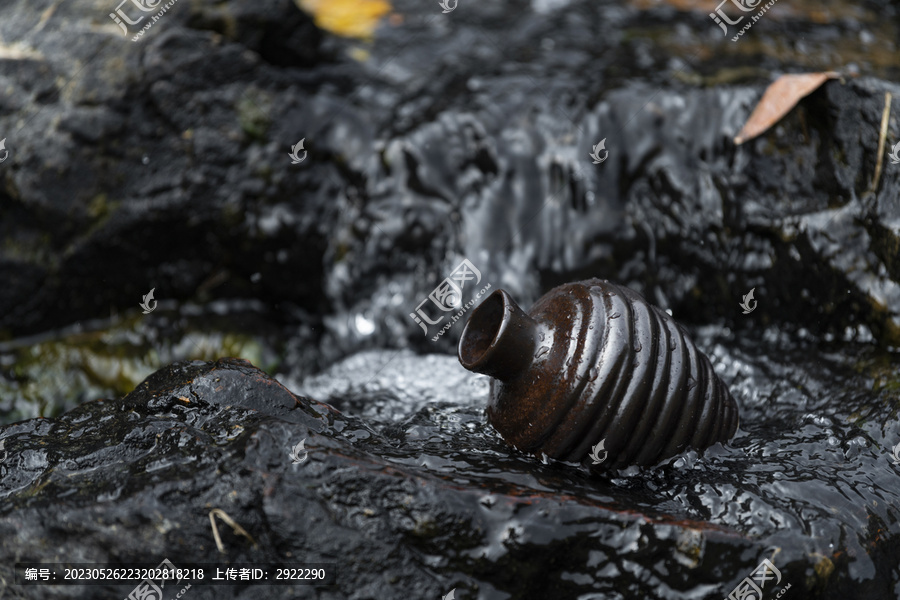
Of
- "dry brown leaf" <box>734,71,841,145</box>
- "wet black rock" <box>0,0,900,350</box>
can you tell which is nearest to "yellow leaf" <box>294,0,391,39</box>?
"wet black rock" <box>0,0,900,350</box>

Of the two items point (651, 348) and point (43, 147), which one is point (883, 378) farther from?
point (43, 147)

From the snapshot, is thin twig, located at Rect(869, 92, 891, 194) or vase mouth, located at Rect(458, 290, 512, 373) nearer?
vase mouth, located at Rect(458, 290, 512, 373)

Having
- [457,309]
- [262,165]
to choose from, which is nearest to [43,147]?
[262,165]

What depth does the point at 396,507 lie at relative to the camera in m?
2.45

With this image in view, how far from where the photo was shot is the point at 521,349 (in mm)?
2871

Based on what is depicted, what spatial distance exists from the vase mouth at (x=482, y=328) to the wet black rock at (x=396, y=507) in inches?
15.0

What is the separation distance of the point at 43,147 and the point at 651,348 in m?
4.04

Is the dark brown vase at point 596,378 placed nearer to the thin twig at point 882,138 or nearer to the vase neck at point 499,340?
the vase neck at point 499,340

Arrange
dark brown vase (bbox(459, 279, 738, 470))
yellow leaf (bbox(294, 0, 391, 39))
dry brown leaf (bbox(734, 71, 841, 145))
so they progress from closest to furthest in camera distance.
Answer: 1. dark brown vase (bbox(459, 279, 738, 470))
2. dry brown leaf (bbox(734, 71, 841, 145))
3. yellow leaf (bbox(294, 0, 391, 39))

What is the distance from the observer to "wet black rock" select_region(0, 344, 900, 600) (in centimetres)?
238

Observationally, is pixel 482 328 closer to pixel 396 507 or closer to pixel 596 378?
pixel 596 378

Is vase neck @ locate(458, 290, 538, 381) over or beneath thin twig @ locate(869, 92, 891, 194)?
beneath

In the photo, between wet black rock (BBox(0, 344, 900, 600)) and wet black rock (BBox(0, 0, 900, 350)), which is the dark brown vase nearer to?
wet black rock (BBox(0, 344, 900, 600))

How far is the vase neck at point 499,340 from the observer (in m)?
2.83
